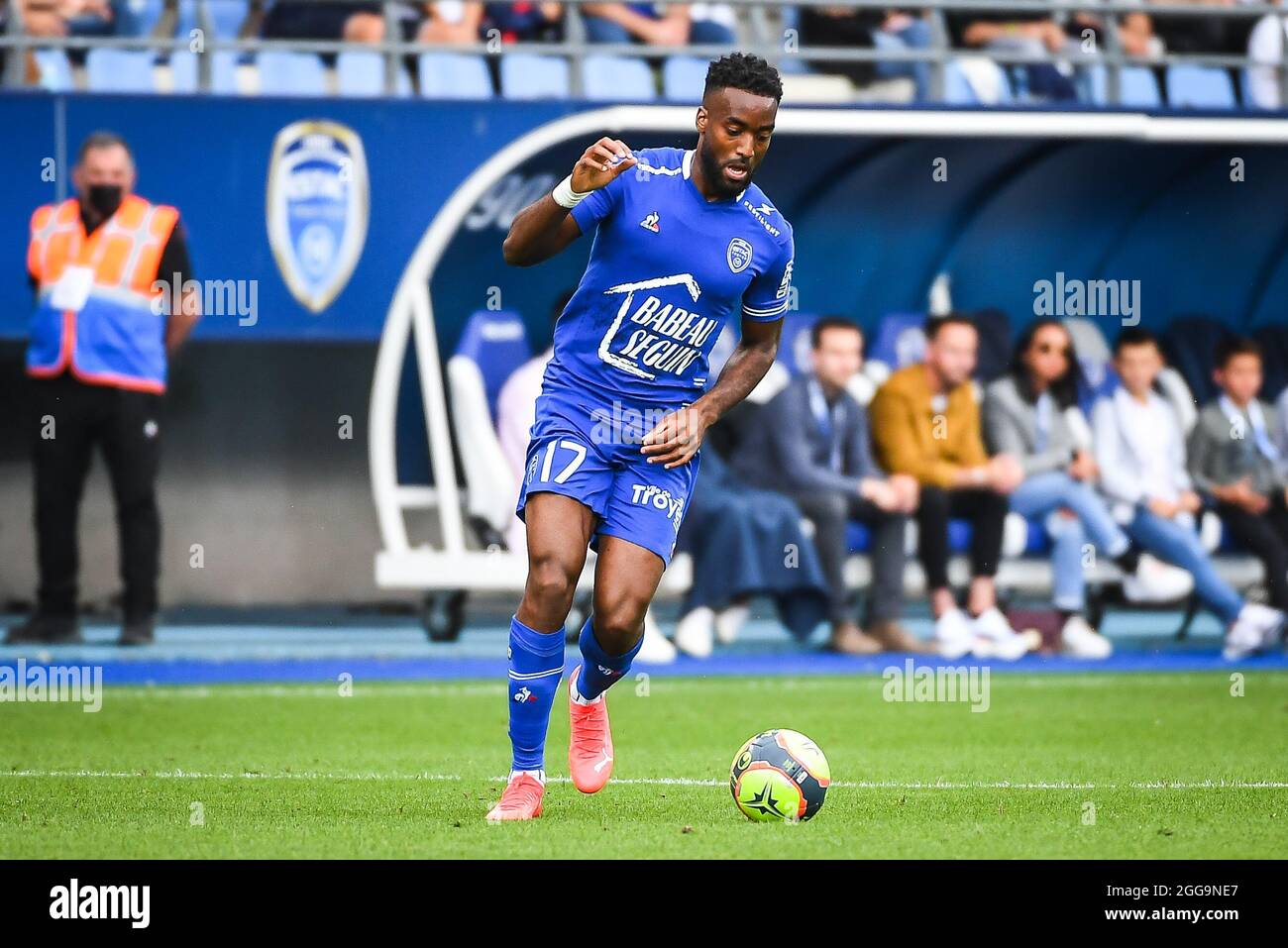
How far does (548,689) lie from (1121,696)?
522 centimetres

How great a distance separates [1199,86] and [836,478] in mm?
4737

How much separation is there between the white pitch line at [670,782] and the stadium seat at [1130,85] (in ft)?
26.2

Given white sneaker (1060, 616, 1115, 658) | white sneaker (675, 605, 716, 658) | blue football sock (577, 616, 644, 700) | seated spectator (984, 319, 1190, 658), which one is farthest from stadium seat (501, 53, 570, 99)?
blue football sock (577, 616, 644, 700)

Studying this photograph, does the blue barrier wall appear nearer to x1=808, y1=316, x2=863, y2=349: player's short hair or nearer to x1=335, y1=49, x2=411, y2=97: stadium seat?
x1=335, y1=49, x2=411, y2=97: stadium seat

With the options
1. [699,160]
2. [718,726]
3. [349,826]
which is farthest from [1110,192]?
[349,826]

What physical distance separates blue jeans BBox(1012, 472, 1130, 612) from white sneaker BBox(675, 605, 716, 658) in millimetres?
2148

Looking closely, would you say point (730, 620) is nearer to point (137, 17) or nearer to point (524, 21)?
point (524, 21)

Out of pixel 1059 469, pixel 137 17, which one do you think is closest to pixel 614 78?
pixel 137 17

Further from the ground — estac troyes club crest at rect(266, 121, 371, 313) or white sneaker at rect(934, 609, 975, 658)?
estac troyes club crest at rect(266, 121, 371, 313)

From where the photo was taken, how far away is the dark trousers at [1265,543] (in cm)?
1343

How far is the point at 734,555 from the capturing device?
1249 centimetres

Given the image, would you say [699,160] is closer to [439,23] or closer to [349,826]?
[349,826]

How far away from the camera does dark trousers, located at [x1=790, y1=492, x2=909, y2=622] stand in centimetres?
1264

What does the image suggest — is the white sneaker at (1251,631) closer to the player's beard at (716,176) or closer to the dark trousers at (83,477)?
the dark trousers at (83,477)
